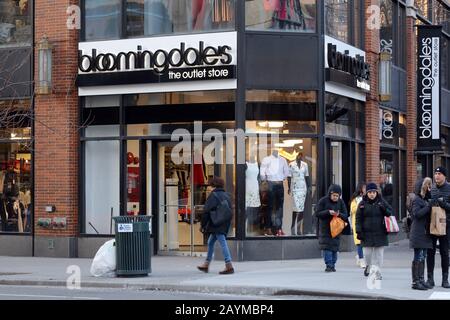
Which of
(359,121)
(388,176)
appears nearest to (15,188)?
(359,121)

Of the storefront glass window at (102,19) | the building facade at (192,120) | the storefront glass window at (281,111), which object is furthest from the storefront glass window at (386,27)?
the storefront glass window at (102,19)

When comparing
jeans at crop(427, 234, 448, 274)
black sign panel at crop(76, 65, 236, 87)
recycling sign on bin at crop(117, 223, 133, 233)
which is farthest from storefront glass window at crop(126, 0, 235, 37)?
jeans at crop(427, 234, 448, 274)

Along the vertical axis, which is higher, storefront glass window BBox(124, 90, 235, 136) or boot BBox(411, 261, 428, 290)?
storefront glass window BBox(124, 90, 235, 136)

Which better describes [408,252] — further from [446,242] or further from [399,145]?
[446,242]

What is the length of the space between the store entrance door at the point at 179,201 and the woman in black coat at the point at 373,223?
6018mm

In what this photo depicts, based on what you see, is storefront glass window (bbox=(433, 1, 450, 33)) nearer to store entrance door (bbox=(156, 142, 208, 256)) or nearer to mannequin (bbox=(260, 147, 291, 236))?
mannequin (bbox=(260, 147, 291, 236))

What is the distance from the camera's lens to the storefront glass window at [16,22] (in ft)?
69.3

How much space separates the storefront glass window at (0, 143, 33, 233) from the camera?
21.0 metres

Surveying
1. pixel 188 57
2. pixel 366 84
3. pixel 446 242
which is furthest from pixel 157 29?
pixel 446 242

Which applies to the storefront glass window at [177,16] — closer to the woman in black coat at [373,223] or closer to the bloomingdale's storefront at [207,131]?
the bloomingdale's storefront at [207,131]

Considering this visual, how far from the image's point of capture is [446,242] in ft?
44.9

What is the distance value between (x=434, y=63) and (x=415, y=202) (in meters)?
12.6

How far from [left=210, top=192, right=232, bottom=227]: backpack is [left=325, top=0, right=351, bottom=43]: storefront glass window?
6.04m

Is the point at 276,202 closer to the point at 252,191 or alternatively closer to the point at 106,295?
the point at 252,191
